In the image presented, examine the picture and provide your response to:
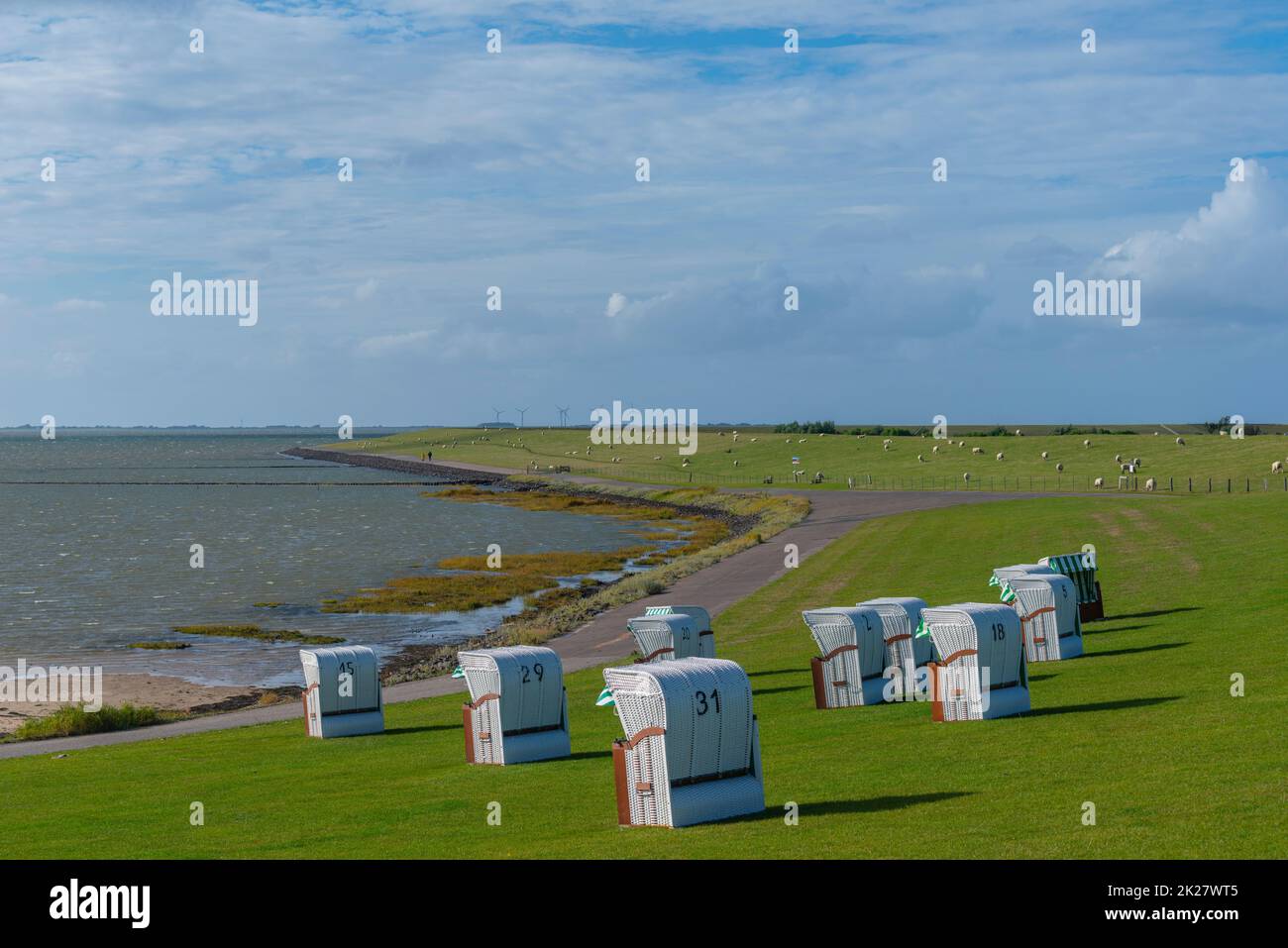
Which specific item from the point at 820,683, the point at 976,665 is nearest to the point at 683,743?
the point at 976,665

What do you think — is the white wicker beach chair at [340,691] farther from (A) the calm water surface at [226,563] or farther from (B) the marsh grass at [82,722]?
(A) the calm water surface at [226,563]

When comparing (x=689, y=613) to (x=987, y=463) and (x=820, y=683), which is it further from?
(x=987, y=463)

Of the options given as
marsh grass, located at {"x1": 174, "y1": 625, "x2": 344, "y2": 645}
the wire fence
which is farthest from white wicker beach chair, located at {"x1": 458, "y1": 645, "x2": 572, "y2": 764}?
the wire fence

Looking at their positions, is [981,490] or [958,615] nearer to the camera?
[958,615]

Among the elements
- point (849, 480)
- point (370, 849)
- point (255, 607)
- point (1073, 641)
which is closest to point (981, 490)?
point (849, 480)

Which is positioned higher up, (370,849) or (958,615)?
(958,615)

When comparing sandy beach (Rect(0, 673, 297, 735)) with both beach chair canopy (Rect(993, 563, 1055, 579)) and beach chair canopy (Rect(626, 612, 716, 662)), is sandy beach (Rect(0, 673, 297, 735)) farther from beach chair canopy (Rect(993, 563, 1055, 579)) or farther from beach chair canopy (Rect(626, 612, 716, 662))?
beach chair canopy (Rect(993, 563, 1055, 579))
